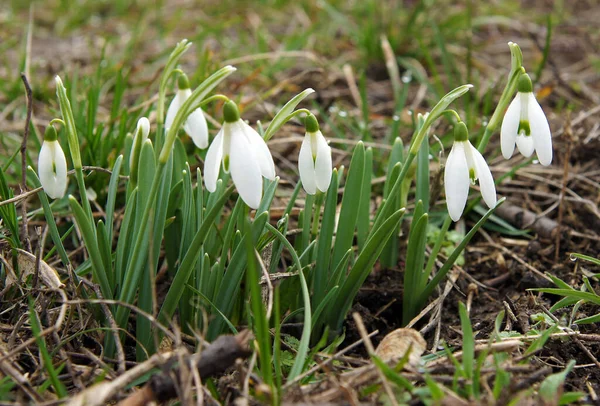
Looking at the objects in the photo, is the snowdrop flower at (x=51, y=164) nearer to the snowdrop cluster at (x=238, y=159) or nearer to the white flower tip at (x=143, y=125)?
the snowdrop cluster at (x=238, y=159)

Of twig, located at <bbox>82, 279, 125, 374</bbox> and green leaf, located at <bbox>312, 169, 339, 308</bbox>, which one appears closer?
twig, located at <bbox>82, 279, 125, 374</bbox>

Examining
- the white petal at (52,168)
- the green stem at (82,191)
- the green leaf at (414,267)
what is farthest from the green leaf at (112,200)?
the green leaf at (414,267)

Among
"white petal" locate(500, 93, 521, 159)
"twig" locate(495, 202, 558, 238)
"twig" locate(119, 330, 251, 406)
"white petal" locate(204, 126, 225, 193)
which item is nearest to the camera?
"twig" locate(119, 330, 251, 406)

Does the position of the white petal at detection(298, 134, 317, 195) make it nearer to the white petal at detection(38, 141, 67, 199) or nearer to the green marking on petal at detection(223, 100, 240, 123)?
the green marking on petal at detection(223, 100, 240, 123)

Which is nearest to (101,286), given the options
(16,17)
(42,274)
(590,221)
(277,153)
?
(42,274)

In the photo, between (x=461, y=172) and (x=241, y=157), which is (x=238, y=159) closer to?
(x=241, y=157)

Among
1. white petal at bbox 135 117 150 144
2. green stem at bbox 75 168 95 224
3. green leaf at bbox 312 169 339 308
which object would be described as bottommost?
green leaf at bbox 312 169 339 308

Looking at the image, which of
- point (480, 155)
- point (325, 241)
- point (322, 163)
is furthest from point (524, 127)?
point (325, 241)

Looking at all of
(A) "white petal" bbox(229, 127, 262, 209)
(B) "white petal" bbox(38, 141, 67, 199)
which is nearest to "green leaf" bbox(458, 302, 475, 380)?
(A) "white petal" bbox(229, 127, 262, 209)
